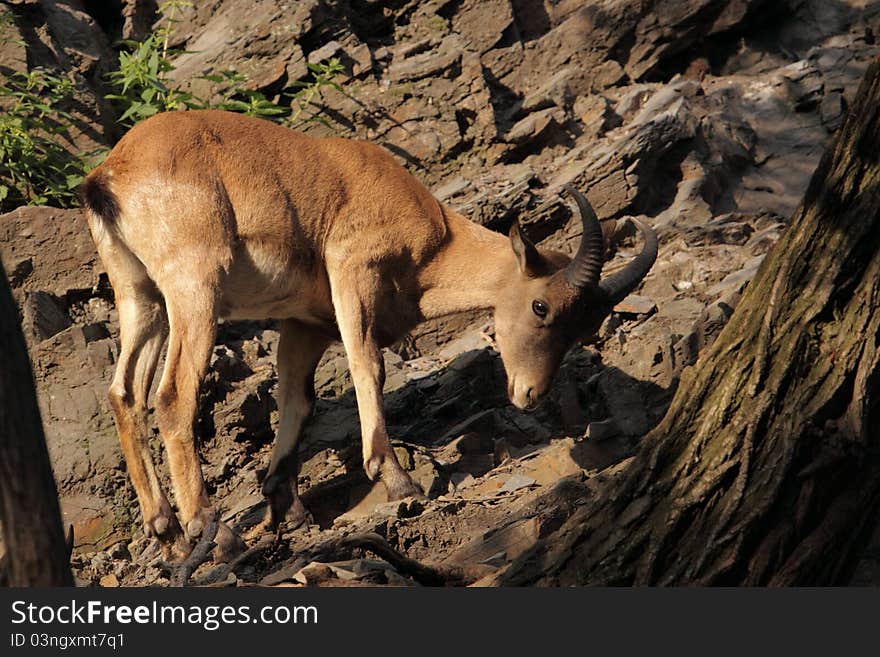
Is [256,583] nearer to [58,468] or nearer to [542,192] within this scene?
[58,468]

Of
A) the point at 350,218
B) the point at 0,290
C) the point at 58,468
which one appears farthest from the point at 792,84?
the point at 0,290

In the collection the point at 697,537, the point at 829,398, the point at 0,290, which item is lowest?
the point at 697,537

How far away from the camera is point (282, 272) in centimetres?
892

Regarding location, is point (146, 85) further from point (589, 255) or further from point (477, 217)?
point (589, 255)

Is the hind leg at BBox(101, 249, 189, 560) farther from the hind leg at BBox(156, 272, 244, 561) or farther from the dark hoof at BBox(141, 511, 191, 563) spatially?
the hind leg at BBox(156, 272, 244, 561)

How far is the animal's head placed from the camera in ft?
31.0

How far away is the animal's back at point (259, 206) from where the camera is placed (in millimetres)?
8398

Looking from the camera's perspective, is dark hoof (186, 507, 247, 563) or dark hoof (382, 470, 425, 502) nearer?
dark hoof (186, 507, 247, 563)

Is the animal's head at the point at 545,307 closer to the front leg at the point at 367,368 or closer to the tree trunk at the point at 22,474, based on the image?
the front leg at the point at 367,368

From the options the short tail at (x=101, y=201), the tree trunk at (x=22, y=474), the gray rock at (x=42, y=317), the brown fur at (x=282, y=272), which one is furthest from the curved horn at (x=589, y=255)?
the tree trunk at (x=22, y=474)

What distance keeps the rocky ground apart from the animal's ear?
4.47 feet

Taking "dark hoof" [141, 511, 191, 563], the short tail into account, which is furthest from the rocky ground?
the short tail

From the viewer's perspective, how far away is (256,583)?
7102 millimetres

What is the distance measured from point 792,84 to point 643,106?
211cm
